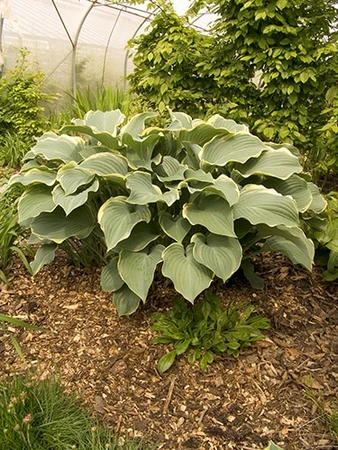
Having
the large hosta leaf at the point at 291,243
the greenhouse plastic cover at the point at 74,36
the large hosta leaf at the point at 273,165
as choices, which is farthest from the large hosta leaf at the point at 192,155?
the greenhouse plastic cover at the point at 74,36

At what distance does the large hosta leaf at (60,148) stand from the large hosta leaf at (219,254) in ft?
2.68

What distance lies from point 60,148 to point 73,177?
15.0 inches

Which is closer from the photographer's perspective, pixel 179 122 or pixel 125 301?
pixel 125 301

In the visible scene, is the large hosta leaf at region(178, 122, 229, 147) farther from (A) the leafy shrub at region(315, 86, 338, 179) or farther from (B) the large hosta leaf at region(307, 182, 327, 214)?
(A) the leafy shrub at region(315, 86, 338, 179)

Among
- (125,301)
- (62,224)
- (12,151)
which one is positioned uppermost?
(62,224)

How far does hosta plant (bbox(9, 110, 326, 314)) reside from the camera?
1.71 meters

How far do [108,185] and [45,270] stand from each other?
72 centimetres

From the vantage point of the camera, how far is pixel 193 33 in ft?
11.0

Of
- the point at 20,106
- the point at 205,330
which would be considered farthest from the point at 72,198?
the point at 20,106

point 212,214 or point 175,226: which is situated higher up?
point 212,214

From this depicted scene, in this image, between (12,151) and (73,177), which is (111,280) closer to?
(73,177)

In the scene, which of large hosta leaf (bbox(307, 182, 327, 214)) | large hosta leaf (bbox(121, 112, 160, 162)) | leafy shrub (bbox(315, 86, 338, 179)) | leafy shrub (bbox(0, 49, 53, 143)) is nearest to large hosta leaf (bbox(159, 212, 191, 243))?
large hosta leaf (bbox(121, 112, 160, 162))

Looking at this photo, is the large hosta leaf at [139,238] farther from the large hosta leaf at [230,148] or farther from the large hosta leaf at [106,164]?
the large hosta leaf at [230,148]

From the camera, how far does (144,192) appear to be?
5.82 feet
